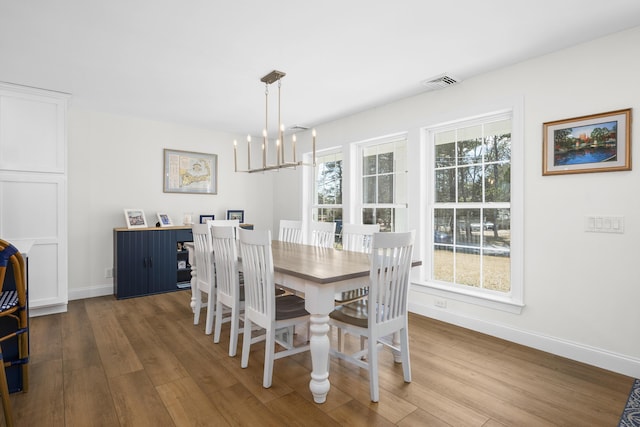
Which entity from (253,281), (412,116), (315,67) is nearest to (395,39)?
(315,67)

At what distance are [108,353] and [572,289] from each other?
380cm

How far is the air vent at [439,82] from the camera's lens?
322 cm

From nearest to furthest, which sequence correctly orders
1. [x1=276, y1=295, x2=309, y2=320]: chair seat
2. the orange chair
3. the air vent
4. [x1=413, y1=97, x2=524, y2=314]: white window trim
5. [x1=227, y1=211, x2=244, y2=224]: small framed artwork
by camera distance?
1. the orange chair
2. [x1=276, y1=295, x2=309, y2=320]: chair seat
3. [x1=413, y1=97, x2=524, y2=314]: white window trim
4. the air vent
5. [x1=227, y1=211, x2=244, y2=224]: small framed artwork

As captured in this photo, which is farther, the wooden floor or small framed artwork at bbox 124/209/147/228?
small framed artwork at bbox 124/209/147/228

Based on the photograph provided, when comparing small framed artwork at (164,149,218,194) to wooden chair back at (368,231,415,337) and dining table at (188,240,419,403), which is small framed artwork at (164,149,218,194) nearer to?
dining table at (188,240,419,403)

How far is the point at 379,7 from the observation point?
→ 2.15m

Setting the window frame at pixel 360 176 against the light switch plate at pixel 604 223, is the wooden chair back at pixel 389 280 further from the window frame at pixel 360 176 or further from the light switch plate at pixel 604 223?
the window frame at pixel 360 176

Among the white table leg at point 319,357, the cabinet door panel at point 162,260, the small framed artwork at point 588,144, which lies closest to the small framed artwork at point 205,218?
the cabinet door panel at point 162,260

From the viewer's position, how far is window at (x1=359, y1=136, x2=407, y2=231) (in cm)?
408

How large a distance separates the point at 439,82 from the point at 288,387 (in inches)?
121

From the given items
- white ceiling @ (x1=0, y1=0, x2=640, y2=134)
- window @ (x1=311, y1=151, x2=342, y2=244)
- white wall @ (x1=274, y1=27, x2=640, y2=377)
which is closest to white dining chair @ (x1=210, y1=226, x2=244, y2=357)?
white ceiling @ (x1=0, y1=0, x2=640, y2=134)

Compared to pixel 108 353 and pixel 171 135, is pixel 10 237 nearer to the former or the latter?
pixel 108 353

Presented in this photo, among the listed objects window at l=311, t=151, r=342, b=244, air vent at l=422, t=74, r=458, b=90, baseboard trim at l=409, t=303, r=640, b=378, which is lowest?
baseboard trim at l=409, t=303, r=640, b=378

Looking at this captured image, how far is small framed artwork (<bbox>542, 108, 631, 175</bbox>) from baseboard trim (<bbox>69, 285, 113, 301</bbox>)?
17.3 feet
